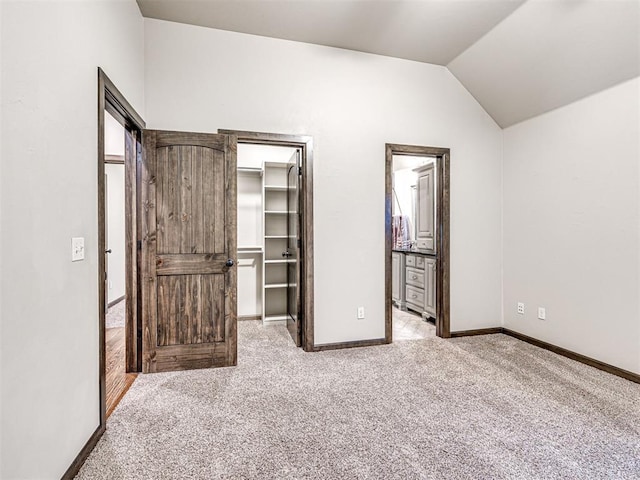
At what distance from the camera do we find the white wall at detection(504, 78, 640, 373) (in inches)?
112

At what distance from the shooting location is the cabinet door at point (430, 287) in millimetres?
4430

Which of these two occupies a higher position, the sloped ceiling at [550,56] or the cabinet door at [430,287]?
the sloped ceiling at [550,56]

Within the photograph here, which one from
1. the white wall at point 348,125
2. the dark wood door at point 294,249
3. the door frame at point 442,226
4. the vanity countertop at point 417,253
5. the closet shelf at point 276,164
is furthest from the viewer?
the vanity countertop at point 417,253

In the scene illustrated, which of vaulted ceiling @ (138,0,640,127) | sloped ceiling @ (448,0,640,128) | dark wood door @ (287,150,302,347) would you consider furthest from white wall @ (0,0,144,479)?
sloped ceiling @ (448,0,640,128)

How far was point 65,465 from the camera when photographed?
1632 mm

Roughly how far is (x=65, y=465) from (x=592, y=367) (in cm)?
383

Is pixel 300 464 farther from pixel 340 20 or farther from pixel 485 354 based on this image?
pixel 340 20

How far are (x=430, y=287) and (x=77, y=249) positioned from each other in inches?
152

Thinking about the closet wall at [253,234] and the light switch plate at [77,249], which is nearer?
the light switch plate at [77,249]

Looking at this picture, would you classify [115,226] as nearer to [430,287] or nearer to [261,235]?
[261,235]

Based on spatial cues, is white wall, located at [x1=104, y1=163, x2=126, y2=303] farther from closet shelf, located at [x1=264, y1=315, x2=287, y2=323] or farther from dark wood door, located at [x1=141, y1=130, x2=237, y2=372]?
dark wood door, located at [x1=141, y1=130, x2=237, y2=372]

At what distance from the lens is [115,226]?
5.61 m

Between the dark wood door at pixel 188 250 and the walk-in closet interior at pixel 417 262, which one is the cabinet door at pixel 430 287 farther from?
the dark wood door at pixel 188 250

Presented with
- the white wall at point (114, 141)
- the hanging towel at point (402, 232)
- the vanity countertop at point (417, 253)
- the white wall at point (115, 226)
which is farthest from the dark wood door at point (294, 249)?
the white wall at point (115, 226)
